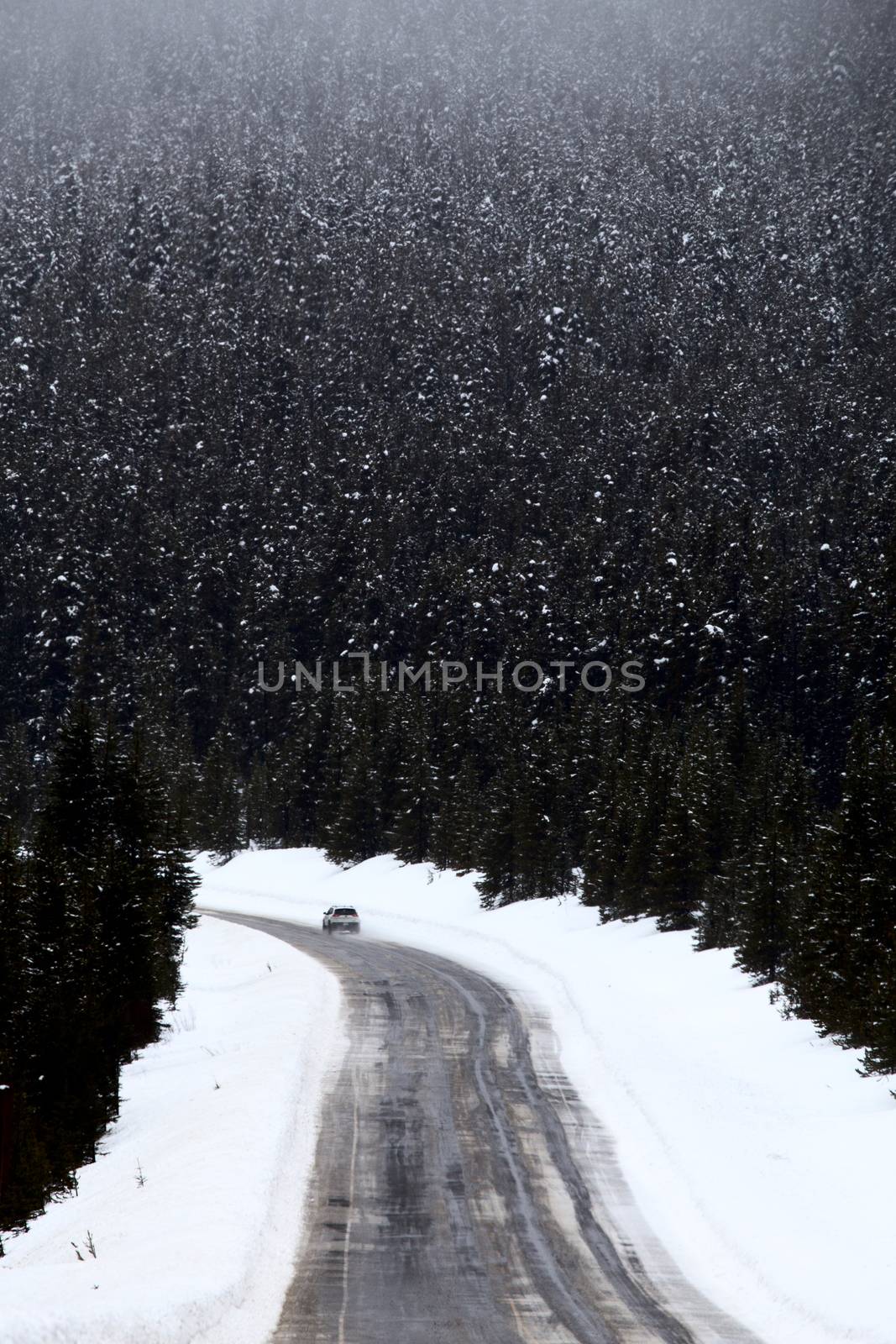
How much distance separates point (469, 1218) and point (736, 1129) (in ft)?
14.5

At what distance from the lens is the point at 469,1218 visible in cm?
1221

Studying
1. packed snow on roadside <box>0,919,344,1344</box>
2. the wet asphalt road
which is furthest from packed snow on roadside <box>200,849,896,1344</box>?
packed snow on roadside <box>0,919,344,1344</box>

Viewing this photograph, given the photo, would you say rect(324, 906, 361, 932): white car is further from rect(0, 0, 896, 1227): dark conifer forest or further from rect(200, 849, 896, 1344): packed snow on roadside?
rect(200, 849, 896, 1344): packed snow on roadside

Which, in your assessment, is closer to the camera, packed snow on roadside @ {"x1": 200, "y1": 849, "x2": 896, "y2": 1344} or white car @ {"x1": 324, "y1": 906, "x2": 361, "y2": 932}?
packed snow on roadside @ {"x1": 200, "y1": 849, "x2": 896, "y2": 1344}

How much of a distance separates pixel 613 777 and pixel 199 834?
150 feet

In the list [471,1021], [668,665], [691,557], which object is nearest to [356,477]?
[691,557]

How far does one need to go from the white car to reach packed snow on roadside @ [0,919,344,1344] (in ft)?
60.1

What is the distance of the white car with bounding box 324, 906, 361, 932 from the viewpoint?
44.2 meters

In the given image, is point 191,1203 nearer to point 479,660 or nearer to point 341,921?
point 341,921

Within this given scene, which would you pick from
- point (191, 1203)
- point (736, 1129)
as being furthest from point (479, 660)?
point (191, 1203)

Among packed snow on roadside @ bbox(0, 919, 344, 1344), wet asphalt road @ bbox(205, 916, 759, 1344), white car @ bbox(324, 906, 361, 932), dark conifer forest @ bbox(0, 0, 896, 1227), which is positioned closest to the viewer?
packed snow on roadside @ bbox(0, 919, 344, 1344)

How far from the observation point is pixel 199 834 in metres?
85.3

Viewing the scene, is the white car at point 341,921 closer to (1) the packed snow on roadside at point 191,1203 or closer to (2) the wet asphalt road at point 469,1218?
(1) the packed snow on roadside at point 191,1203

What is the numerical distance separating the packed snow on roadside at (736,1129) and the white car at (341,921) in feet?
37.3
